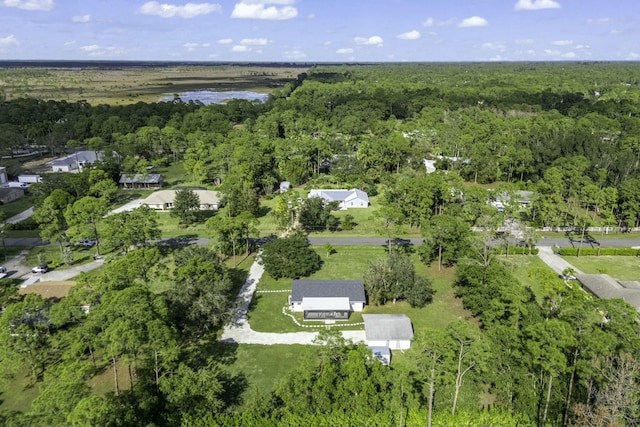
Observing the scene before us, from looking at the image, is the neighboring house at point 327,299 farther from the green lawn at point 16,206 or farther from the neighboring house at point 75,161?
the neighboring house at point 75,161

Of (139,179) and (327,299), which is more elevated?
(139,179)

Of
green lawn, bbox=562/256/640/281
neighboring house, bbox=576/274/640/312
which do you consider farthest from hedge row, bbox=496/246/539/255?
neighboring house, bbox=576/274/640/312

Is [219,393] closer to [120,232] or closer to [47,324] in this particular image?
[47,324]

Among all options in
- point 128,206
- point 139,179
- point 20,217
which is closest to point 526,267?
point 128,206

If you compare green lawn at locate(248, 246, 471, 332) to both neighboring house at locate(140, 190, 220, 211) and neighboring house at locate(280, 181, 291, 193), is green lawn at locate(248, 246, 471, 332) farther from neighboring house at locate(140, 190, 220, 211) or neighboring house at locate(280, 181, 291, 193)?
neighboring house at locate(280, 181, 291, 193)

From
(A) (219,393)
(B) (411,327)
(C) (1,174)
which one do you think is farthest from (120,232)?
(C) (1,174)

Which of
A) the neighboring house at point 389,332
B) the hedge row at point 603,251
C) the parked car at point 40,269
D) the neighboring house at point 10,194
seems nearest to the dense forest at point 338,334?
the neighboring house at point 389,332

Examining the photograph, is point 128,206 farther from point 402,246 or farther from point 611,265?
point 611,265
